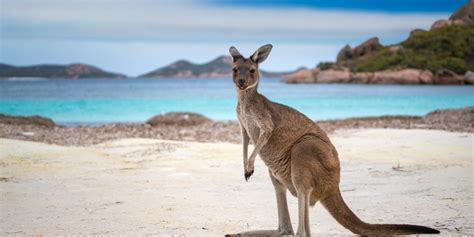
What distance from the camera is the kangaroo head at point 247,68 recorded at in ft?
15.2

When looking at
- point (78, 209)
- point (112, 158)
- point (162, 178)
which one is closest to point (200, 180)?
point (162, 178)

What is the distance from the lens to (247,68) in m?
4.64

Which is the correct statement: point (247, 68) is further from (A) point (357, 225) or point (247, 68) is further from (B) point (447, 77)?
(B) point (447, 77)

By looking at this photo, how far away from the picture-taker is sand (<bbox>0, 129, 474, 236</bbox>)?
573 cm

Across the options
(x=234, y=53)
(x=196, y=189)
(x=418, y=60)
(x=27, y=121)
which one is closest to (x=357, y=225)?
(x=234, y=53)

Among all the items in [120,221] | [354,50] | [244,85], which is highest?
[354,50]

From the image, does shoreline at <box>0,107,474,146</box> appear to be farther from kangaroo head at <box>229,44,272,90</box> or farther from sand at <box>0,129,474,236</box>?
kangaroo head at <box>229,44,272,90</box>

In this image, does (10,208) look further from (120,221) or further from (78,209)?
(120,221)

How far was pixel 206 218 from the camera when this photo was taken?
19.6 ft

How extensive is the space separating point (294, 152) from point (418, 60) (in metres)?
54.9

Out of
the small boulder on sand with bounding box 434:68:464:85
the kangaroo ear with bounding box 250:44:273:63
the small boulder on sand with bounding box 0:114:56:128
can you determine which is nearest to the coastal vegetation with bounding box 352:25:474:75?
the small boulder on sand with bounding box 434:68:464:85

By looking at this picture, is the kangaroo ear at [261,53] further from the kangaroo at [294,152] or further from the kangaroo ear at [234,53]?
the kangaroo ear at [234,53]

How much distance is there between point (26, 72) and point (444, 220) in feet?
232

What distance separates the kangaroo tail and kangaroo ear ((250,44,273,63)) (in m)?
1.16
